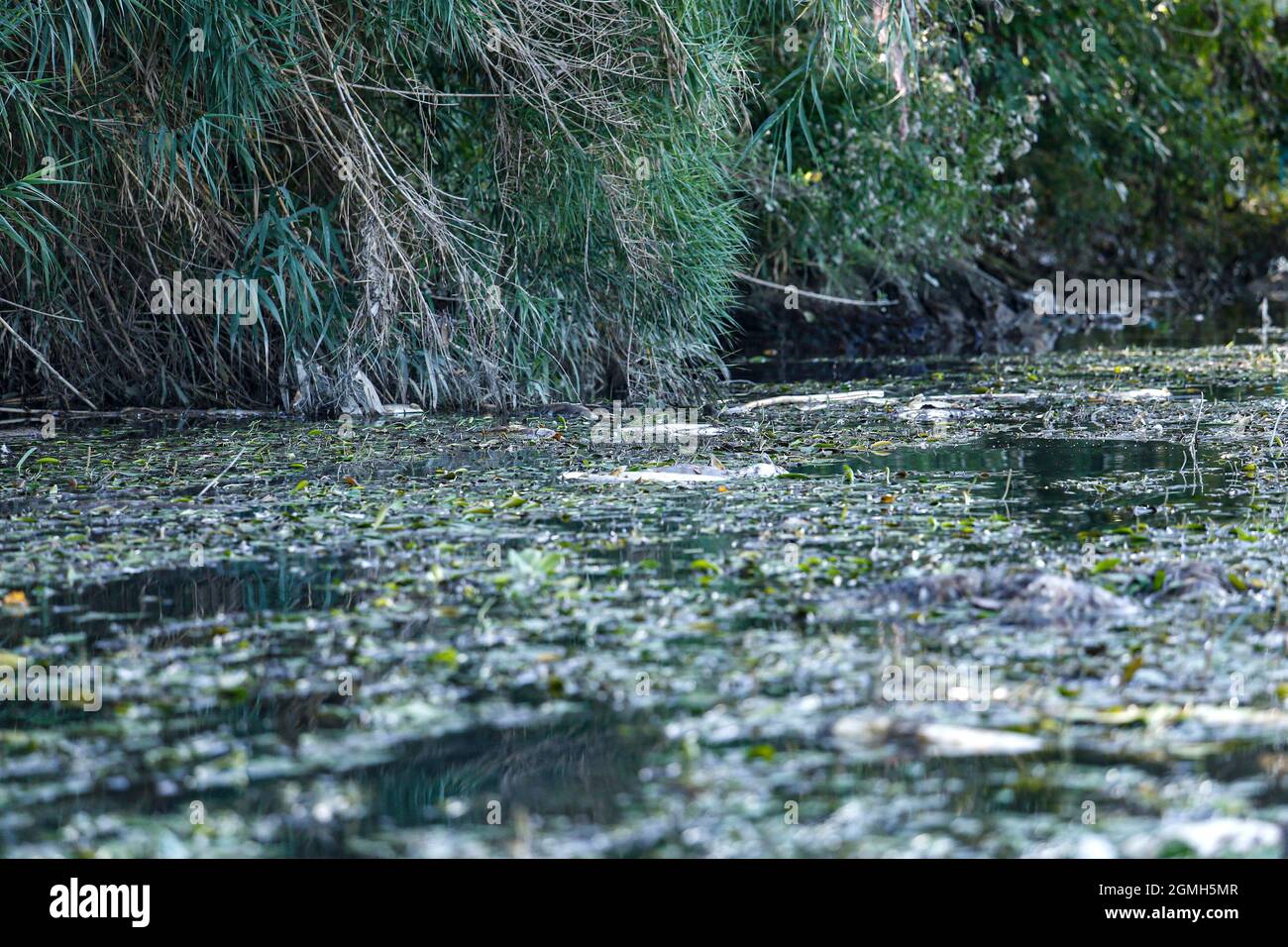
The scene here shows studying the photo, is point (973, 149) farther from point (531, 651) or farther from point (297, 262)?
point (531, 651)

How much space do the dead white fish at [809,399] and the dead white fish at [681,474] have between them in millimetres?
2251

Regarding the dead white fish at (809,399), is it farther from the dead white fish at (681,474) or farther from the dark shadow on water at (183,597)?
the dark shadow on water at (183,597)

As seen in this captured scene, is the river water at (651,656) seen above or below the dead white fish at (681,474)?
below

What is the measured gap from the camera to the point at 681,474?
5996mm

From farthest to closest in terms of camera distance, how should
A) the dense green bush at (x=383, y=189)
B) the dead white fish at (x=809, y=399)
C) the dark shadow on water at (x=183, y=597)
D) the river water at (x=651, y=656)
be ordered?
the dead white fish at (x=809, y=399)
the dense green bush at (x=383, y=189)
the dark shadow on water at (x=183, y=597)
the river water at (x=651, y=656)

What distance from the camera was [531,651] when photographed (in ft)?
11.9

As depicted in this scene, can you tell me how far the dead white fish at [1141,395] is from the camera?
28.0 feet

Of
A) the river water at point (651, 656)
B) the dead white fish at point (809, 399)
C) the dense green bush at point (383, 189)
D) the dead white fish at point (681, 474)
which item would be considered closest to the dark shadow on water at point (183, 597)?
the river water at point (651, 656)

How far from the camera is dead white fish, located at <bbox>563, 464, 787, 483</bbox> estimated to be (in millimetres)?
5941

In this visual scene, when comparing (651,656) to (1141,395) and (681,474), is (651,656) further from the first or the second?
(1141,395)
